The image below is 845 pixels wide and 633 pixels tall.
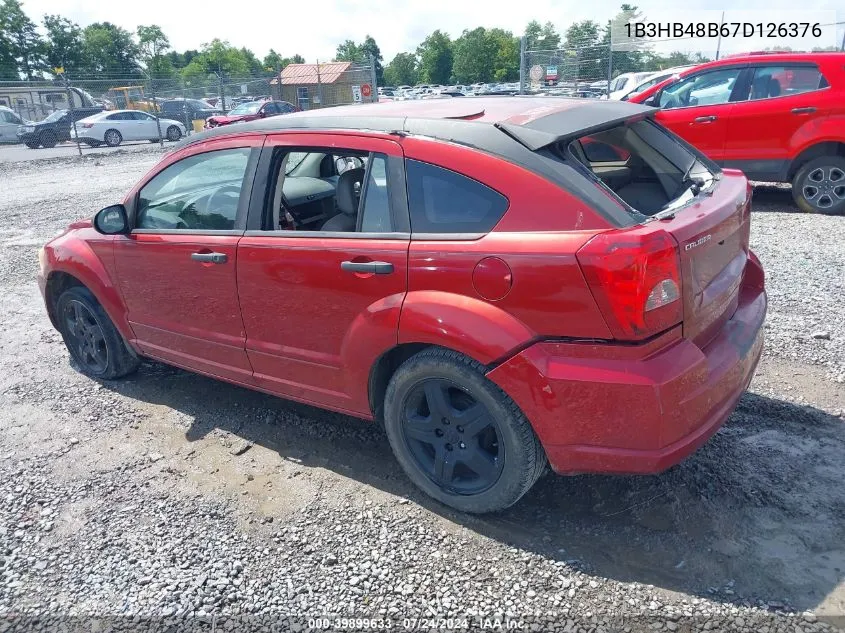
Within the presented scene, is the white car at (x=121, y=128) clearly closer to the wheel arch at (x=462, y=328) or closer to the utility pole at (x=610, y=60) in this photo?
the utility pole at (x=610, y=60)

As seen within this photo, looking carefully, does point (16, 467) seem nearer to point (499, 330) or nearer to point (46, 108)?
point (499, 330)

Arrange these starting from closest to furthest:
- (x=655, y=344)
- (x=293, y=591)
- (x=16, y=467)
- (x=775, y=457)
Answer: (x=655, y=344) < (x=293, y=591) < (x=775, y=457) < (x=16, y=467)

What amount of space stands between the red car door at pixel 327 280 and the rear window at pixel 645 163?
3.47ft

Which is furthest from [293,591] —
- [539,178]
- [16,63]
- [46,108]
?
[16,63]

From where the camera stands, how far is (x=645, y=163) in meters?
3.53

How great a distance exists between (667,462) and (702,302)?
651 mm

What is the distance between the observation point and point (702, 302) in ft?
8.61

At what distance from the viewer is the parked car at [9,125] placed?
86.8ft

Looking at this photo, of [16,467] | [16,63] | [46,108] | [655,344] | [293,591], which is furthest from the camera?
[16,63]

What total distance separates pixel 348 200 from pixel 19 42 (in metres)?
78.1

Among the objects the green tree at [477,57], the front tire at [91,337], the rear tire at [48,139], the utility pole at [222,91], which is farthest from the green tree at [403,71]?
the front tire at [91,337]

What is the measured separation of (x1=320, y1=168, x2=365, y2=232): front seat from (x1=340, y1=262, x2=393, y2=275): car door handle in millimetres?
238

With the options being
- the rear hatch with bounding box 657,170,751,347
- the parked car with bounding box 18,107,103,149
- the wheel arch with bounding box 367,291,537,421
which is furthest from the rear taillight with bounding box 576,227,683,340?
the parked car with bounding box 18,107,103,149

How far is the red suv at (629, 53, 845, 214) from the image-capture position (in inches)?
297
